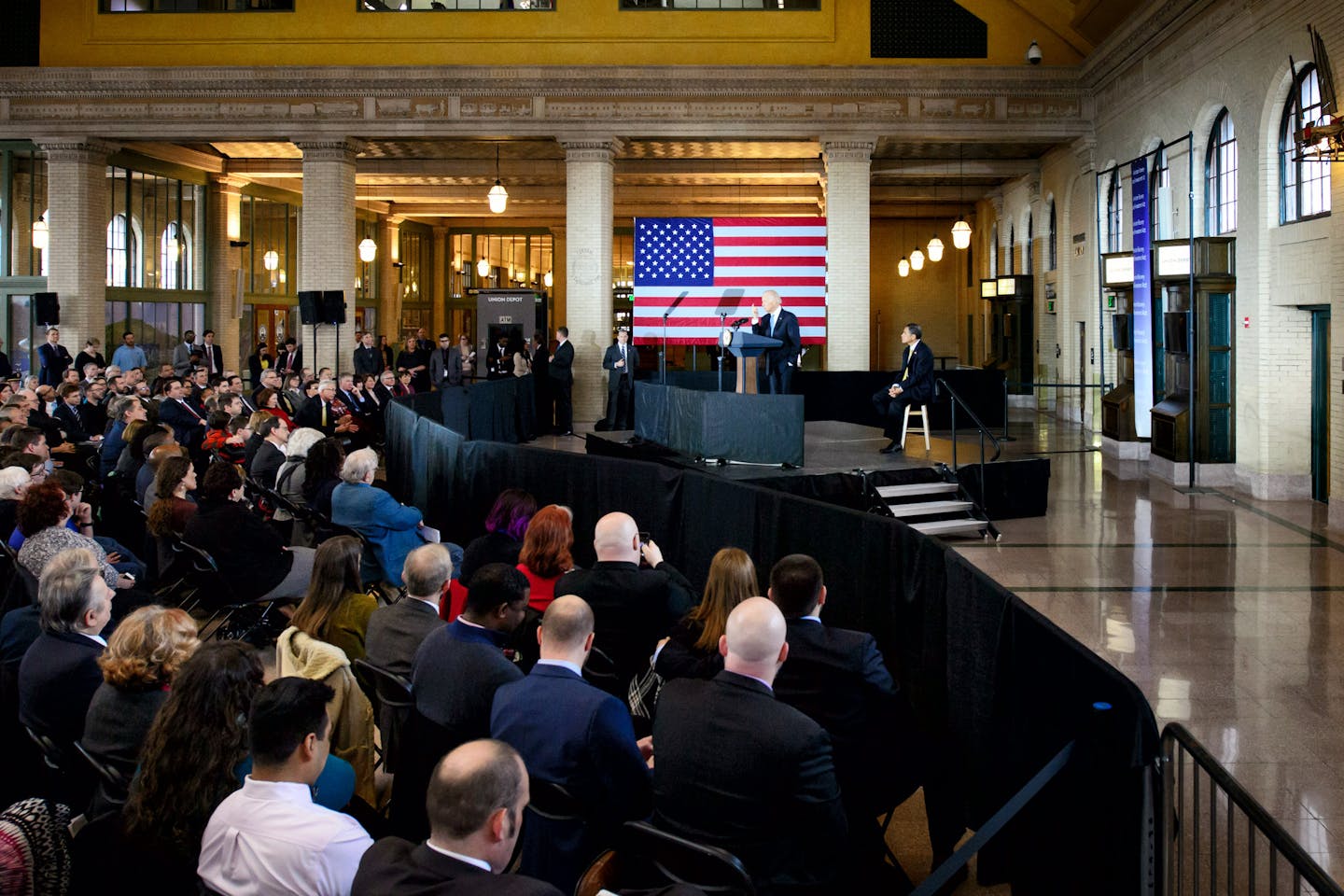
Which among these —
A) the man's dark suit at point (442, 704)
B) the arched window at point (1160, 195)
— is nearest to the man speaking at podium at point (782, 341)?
the arched window at point (1160, 195)

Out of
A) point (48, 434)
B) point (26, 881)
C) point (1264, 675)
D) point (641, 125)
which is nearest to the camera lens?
point (26, 881)

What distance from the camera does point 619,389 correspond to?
75.7ft

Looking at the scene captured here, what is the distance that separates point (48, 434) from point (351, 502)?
16.2ft

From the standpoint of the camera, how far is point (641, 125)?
24234 millimetres

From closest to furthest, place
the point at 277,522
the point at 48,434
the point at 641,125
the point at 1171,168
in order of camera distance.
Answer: the point at 277,522
the point at 48,434
the point at 1171,168
the point at 641,125

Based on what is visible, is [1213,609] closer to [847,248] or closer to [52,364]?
[847,248]

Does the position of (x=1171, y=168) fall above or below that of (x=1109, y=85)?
below

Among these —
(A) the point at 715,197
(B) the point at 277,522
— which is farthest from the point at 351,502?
(A) the point at 715,197

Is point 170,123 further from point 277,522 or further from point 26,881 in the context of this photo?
point 26,881

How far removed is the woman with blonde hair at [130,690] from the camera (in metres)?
4.26

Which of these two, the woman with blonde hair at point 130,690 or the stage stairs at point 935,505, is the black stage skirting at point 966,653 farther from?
the stage stairs at point 935,505

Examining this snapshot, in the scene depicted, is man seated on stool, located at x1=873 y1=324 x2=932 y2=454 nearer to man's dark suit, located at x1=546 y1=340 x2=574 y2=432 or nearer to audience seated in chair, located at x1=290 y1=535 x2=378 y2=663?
man's dark suit, located at x1=546 y1=340 x2=574 y2=432

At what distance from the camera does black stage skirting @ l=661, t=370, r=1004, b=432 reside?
23.4 meters

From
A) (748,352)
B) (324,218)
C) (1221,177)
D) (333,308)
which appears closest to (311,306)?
(333,308)
